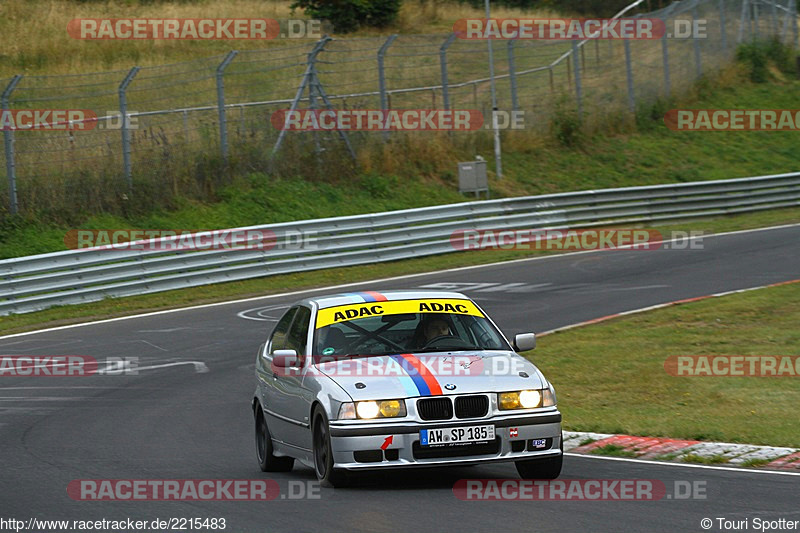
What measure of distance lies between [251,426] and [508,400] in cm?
482

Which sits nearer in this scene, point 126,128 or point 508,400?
point 508,400

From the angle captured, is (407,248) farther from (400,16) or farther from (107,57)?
(400,16)

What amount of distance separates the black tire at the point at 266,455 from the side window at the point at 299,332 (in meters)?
0.74

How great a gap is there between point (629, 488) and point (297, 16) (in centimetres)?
4757

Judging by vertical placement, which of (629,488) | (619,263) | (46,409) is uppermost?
(629,488)

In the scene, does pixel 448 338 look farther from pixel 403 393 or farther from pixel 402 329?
pixel 403 393

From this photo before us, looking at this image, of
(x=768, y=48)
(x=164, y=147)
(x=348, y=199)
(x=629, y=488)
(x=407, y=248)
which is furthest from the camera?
(x=768, y=48)

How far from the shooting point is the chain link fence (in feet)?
91.8

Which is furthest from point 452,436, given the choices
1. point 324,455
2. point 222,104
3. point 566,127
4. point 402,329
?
point 566,127

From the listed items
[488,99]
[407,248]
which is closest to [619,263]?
[407,248]

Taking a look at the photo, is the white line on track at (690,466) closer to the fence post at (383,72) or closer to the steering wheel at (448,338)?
the steering wheel at (448,338)

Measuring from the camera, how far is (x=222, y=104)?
29688 mm

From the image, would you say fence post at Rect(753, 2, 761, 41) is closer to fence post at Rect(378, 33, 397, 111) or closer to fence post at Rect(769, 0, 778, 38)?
fence post at Rect(769, 0, 778, 38)

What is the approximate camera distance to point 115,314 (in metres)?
22.2
